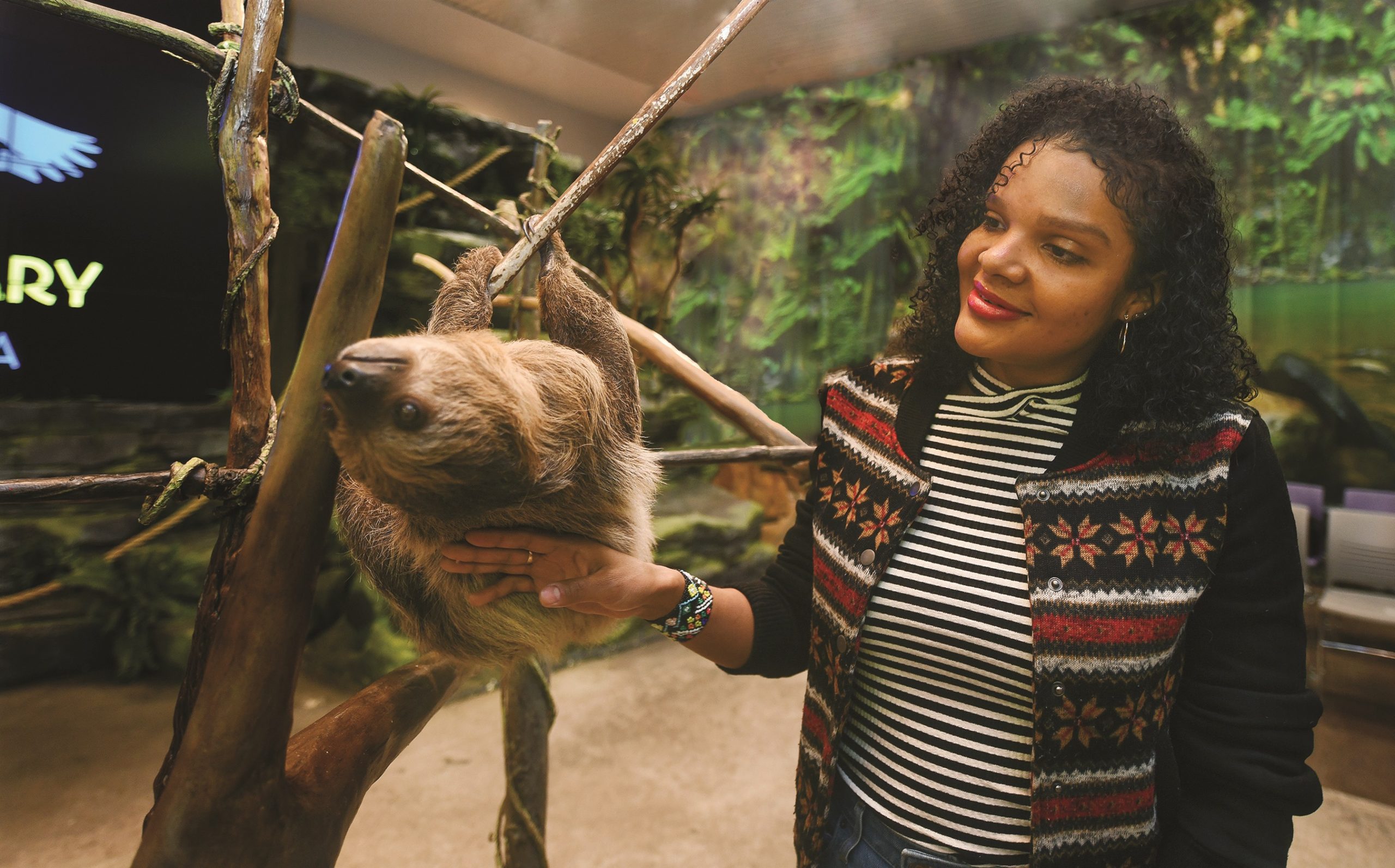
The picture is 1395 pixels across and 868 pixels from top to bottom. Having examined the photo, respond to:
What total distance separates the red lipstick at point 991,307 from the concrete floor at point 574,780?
101 inches

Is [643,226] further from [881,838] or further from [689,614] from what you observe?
[881,838]

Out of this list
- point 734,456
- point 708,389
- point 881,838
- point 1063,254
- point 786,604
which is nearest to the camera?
point 1063,254

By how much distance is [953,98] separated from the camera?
4660 mm

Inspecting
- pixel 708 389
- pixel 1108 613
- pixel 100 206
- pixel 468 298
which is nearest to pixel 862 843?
pixel 1108 613

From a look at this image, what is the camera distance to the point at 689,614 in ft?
3.93

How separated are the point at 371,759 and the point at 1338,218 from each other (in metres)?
5.54

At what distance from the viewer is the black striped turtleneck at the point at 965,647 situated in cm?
108

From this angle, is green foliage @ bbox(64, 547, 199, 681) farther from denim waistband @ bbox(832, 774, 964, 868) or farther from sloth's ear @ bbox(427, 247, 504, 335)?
denim waistband @ bbox(832, 774, 964, 868)

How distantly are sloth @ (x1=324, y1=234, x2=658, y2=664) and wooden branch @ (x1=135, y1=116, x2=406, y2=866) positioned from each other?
0.06m

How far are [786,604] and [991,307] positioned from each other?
641mm

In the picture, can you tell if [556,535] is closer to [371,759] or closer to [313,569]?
[313,569]

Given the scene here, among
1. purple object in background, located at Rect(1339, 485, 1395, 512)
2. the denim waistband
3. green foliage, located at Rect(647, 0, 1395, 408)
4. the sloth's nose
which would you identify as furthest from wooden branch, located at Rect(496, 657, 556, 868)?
purple object in background, located at Rect(1339, 485, 1395, 512)

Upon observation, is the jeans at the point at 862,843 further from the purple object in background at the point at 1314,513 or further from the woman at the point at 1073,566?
the purple object in background at the point at 1314,513

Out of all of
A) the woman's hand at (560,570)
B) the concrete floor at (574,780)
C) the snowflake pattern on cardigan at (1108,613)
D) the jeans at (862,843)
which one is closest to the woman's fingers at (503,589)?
the woman's hand at (560,570)
